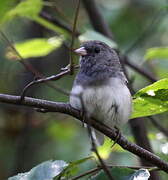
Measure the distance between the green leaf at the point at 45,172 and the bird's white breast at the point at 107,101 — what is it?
1.11 ft

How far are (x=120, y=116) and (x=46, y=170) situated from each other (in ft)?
1.77

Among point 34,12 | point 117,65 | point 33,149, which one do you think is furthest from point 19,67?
point 117,65

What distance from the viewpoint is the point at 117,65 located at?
2719 mm

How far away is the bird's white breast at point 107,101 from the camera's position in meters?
2.40

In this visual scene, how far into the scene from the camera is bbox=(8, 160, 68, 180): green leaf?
2.09 m

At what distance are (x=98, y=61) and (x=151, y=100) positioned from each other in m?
0.69

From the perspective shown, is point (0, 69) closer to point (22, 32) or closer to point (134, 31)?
point (22, 32)

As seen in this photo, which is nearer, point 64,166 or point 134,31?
point 64,166

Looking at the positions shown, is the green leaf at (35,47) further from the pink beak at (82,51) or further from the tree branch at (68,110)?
the tree branch at (68,110)

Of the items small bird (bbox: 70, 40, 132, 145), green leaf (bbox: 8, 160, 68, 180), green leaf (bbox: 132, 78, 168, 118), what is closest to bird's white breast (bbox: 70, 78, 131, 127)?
small bird (bbox: 70, 40, 132, 145)

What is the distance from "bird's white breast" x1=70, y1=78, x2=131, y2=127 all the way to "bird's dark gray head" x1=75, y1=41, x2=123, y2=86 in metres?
0.11

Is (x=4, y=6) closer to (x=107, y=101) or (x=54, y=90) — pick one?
(x=107, y=101)

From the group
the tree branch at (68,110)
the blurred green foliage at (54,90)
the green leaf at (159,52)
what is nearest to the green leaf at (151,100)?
the tree branch at (68,110)

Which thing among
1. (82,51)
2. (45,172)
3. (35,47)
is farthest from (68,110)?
(35,47)
